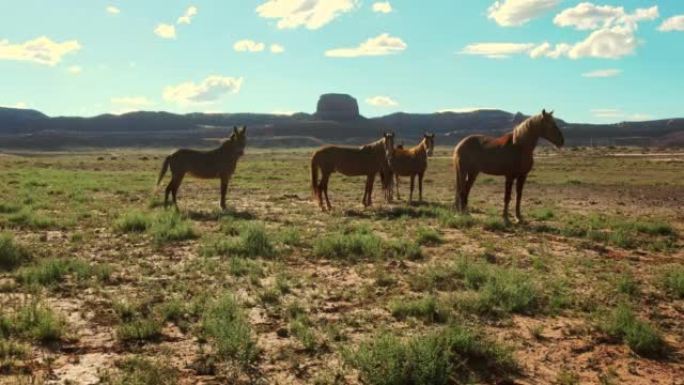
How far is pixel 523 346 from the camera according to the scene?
576 centimetres

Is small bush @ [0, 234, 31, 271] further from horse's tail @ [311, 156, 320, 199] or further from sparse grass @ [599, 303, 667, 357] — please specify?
horse's tail @ [311, 156, 320, 199]

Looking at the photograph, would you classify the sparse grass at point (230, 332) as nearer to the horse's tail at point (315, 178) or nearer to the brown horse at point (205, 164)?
the brown horse at point (205, 164)

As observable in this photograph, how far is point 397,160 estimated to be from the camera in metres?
19.5

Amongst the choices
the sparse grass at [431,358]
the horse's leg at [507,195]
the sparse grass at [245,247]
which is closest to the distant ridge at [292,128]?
the horse's leg at [507,195]

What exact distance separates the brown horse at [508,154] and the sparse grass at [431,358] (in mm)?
8852

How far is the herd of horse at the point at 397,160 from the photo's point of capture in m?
14.0

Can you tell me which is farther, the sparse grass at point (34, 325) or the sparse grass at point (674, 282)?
the sparse grass at point (674, 282)

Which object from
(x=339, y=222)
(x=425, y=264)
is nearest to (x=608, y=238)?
(x=425, y=264)

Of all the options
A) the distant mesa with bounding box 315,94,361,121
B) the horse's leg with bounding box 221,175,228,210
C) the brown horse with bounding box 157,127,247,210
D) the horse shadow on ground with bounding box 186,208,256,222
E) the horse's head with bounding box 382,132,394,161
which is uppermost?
the distant mesa with bounding box 315,94,361,121

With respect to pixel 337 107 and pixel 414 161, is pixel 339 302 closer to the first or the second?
pixel 414 161

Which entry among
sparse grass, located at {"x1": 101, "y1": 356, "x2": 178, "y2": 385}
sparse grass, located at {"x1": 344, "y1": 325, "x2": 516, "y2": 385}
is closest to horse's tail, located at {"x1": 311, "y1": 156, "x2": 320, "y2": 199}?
sparse grass, located at {"x1": 344, "y1": 325, "x2": 516, "y2": 385}

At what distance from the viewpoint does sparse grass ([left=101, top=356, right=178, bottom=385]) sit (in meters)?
4.57

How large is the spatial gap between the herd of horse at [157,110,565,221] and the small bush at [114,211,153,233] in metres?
3.01

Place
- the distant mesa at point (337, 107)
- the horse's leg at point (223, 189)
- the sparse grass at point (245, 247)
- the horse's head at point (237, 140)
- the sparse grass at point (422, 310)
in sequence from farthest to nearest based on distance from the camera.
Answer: the distant mesa at point (337, 107)
the horse's head at point (237, 140)
the horse's leg at point (223, 189)
the sparse grass at point (245, 247)
the sparse grass at point (422, 310)
